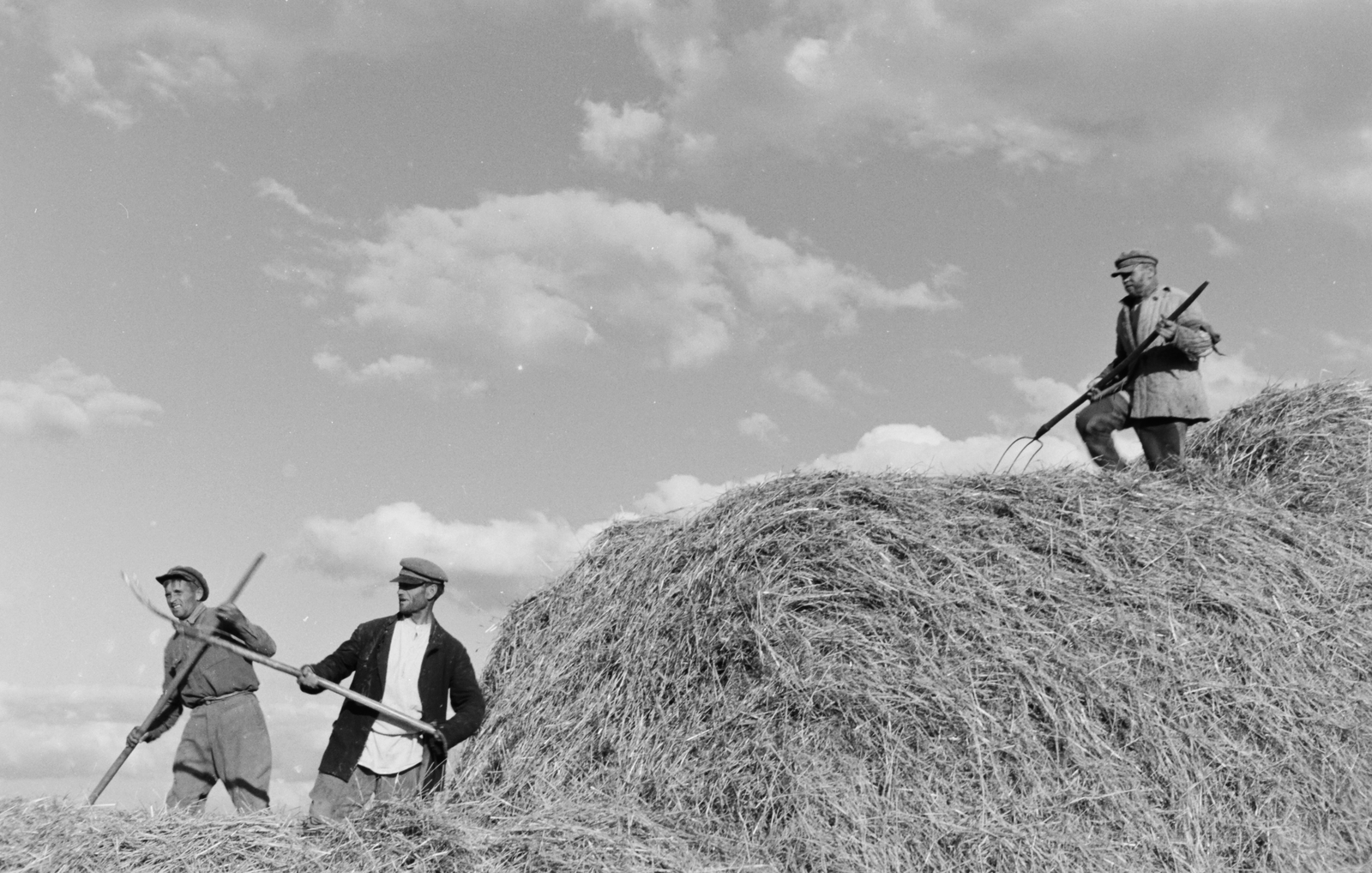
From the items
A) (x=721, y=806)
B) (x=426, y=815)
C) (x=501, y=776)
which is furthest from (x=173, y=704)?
(x=721, y=806)

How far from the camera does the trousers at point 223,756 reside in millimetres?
7703

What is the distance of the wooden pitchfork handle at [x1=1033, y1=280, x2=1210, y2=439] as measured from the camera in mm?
8977

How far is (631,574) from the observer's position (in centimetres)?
731

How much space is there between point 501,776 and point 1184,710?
3.78 meters

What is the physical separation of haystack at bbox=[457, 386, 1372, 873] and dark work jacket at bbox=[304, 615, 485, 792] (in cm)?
40

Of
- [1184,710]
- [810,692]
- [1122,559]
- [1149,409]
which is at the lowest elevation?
[810,692]

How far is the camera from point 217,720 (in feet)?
25.5

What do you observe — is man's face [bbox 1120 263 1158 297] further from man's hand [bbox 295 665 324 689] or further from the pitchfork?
man's hand [bbox 295 665 324 689]

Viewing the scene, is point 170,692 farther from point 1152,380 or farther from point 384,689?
point 1152,380

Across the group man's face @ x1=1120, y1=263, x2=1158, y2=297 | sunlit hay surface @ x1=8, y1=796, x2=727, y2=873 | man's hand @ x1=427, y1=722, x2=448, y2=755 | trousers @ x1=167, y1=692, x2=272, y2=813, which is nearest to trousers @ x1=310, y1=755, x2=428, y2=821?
man's hand @ x1=427, y1=722, x2=448, y2=755

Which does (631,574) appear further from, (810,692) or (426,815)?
(426,815)

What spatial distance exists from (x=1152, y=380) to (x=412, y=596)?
5717 millimetres

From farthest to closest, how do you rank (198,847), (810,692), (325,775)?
(325,775) → (810,692) → (198,847)

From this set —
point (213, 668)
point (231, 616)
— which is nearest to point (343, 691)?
point (231, 616)
